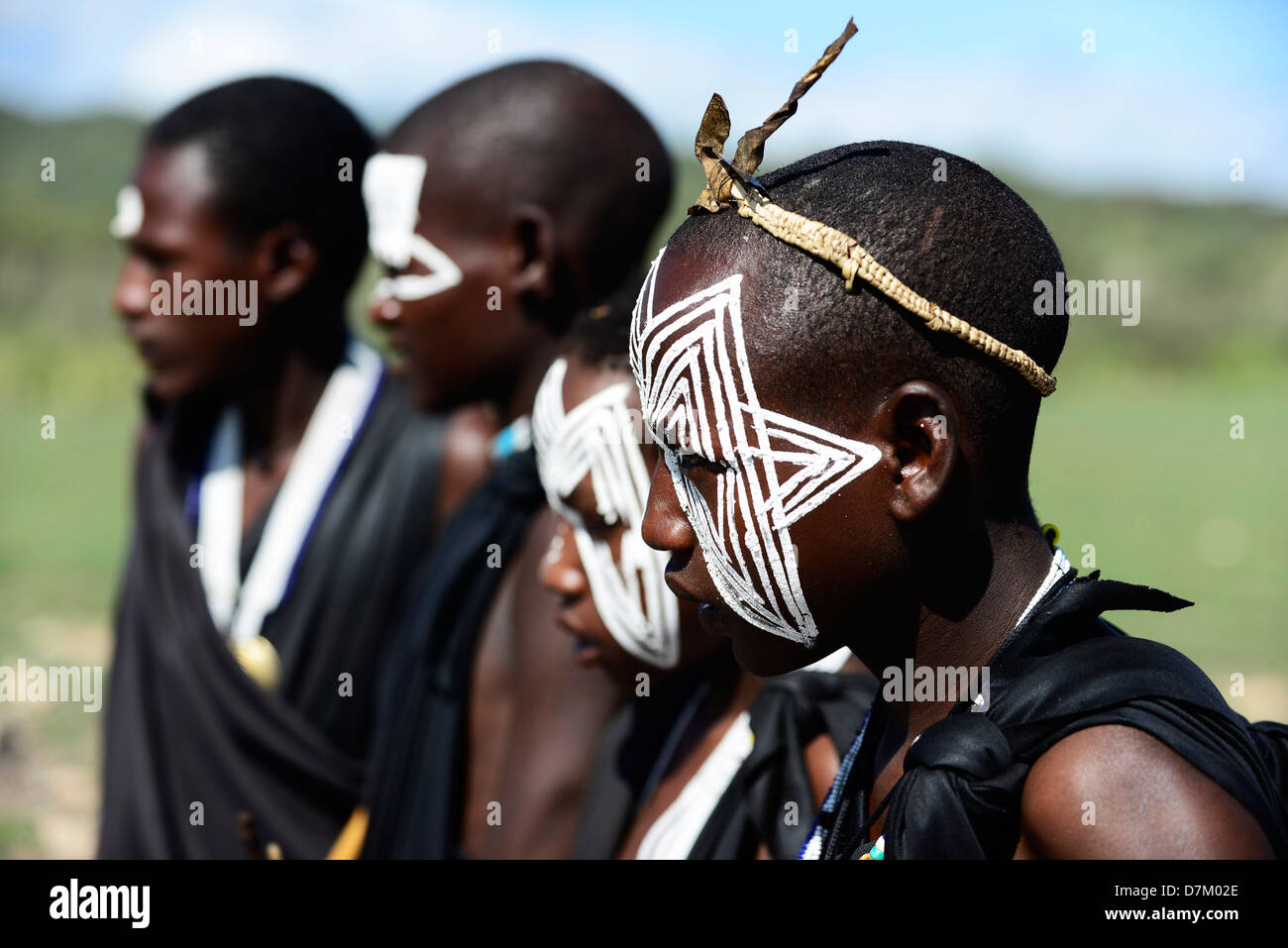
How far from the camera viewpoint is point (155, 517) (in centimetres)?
442

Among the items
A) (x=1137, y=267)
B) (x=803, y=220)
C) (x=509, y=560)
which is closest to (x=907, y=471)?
(x=803, y=220)

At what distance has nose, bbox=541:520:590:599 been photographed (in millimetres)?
2584

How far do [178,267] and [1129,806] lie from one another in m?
3.58

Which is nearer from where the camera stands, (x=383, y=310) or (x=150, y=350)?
(x=383, y=310)

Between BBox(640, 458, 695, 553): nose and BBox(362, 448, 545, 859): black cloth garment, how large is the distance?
5.13 ft

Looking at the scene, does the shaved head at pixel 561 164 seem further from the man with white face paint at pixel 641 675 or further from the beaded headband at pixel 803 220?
the beaded headband at pixel 803 220

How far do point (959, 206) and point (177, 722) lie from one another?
3.43 meters

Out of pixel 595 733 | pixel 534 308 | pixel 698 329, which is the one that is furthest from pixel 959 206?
pixel 534 308

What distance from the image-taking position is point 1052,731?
4.83ft

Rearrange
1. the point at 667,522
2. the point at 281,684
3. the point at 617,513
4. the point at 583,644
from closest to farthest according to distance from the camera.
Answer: the point at 667,522 → the point at 617,513 → the point at 583,644 → the point at 281,684

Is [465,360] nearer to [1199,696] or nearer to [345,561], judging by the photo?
[345,561]

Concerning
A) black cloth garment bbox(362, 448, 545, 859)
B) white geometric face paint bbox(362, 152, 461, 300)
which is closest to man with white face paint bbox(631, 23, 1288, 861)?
black cloth garment bbox(362, 448, 545, 859)

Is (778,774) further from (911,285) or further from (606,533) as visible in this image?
(911,285)

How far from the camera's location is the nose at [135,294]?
4207 mm
